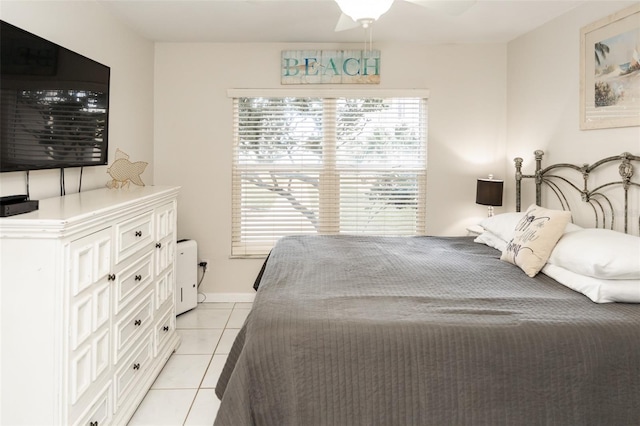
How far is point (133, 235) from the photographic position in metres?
2.51

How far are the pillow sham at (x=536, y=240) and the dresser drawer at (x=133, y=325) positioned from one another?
2.13 m

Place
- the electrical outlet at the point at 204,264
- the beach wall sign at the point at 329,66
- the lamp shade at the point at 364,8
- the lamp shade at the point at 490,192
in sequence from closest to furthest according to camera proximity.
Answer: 1. the lamp shade at the point at 364,8
2. the lamp shade at the point at 490,192
3. the beach wall sign at the point at 329,66
4. the electrical outlet at the point at 204,264

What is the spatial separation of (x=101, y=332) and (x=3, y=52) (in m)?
1.29

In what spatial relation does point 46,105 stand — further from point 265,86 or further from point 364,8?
point 265,86

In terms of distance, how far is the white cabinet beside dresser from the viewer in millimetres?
1727

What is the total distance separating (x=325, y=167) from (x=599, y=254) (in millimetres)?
2648

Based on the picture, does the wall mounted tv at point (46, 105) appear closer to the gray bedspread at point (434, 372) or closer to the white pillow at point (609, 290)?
the gray bedspread at point (434, 372)

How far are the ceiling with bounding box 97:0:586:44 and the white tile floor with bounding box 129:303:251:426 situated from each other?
7.82ft

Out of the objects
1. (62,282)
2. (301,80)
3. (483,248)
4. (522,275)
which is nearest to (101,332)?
(62,282)

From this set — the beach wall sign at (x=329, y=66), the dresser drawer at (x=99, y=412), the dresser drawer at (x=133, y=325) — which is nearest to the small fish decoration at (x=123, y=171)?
the dresser drawer at (x=133, y=325)

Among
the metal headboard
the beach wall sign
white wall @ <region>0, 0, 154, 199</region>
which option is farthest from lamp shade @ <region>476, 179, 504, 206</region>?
white wall @ <region>0, 0, 154, 199</region>

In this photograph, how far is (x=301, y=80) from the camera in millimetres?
4336

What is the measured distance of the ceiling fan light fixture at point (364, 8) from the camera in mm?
2178

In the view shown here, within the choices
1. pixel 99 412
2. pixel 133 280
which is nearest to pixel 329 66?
pixel 133 280
